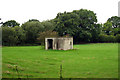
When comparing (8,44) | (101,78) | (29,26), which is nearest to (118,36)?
(29,26)

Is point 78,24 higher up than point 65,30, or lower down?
higher up

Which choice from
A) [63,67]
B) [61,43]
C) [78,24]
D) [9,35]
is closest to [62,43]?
[61,43]

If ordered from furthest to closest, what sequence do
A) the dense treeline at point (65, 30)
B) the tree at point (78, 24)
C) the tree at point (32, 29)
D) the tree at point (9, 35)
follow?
the tree at point (32, 29) < the tree at point (78, 24) < the dense treeline at point (65, 30) < the tree at point (9, 35)

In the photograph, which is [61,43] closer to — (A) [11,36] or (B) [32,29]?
(A) [11,36]

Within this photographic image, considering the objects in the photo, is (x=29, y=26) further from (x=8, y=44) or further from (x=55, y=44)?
(x=55, y=44)

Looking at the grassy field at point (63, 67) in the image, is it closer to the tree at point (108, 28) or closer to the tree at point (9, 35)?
the tree at point (9, 35)

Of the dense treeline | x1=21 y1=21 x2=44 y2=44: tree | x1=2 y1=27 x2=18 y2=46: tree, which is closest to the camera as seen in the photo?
x1=2 y1=27 x2=18 y2=46: tree

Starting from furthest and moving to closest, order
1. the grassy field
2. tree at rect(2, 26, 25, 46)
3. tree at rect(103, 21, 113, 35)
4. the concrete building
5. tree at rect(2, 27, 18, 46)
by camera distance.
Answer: tree at rect(103, 21, 113, 35)
tree at rect(2, 26, 25, 46)
tree at rect(2, 27, 18, 46)
the concrete building
the grassy field

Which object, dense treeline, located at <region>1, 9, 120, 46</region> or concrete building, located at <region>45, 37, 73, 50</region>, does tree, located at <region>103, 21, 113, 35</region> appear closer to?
dense treeline, located at <region>1, 9, 120, 46</region>

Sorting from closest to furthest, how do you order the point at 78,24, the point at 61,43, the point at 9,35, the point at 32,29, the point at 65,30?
1. the point at 61,43
2. the point at 9,35
3. the point at 65,30
4. the point at 78,24
5. the point at 32,29

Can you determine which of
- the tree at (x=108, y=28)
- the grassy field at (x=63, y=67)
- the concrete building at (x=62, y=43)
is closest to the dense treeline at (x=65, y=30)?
the tree at (x=108, y=28)

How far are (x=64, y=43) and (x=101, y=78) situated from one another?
1831 cm

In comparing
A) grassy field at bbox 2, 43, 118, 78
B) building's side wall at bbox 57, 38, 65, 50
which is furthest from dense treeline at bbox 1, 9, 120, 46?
grassy field at bbox 2, 43, 118, 78

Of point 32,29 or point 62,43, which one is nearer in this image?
point 62,43
